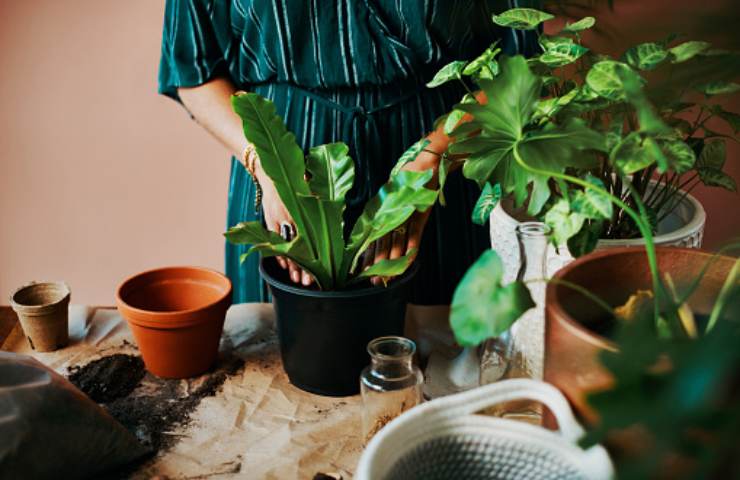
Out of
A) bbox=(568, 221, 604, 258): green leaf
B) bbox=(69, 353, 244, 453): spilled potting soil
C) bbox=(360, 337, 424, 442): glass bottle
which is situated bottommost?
bbox=(69, 353, 244, 453): spilled potting soil

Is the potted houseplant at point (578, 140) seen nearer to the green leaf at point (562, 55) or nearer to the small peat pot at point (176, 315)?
the green leaf at point (562, 55)

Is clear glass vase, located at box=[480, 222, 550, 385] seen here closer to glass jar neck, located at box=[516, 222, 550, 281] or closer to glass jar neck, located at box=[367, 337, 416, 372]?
glass jar neck, located at box=[516, 222, 550, 281]

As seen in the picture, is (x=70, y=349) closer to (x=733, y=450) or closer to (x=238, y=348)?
(x=238, y=348)

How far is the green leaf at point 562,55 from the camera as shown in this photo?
98 cm

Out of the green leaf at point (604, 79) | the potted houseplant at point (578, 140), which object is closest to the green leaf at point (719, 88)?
the potted houseplant at point (578, 140)

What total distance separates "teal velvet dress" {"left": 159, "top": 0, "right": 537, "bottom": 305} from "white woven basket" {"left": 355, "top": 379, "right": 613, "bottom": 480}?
0.80m

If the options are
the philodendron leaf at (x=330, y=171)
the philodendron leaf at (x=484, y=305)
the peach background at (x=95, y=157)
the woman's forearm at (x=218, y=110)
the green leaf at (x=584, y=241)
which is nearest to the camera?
the philodendron leaf at (x=484, y=305)

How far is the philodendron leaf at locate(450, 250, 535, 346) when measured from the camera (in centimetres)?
67

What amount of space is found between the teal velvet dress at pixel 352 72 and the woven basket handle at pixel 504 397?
0.78m

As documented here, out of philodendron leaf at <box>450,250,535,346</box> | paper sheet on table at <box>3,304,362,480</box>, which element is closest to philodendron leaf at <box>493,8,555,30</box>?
philodendron leaf at <box>450,250,535,346</box>

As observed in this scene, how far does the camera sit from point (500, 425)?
730 mm

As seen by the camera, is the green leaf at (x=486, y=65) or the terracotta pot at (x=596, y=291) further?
the green leaf at (x=486, y=65)

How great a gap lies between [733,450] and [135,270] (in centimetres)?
259

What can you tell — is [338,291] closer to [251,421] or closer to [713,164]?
[251,421]
